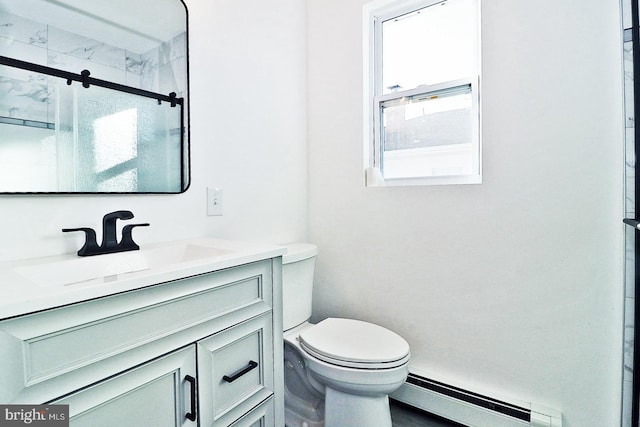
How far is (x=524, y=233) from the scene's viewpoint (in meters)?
1.31

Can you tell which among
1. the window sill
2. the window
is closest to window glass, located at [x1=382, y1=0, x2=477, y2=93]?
the window

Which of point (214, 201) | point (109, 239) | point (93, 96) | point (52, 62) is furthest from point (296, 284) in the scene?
point (52, 62)

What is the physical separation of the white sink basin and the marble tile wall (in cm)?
44

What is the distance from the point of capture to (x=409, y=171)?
1.69m

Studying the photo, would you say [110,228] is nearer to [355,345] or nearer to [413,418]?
[355,345]

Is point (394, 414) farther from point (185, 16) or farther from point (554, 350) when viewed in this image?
point (185, 16)

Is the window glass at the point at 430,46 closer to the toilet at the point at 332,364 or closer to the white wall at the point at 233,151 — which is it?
the white wall at the point at 233,151

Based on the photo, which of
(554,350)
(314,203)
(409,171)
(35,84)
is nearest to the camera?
(35,84)

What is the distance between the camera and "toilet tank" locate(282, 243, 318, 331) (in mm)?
1455

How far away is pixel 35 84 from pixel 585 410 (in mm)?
2207

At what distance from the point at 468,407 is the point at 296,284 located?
0.93 meters

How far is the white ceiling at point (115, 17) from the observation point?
957 millimetres

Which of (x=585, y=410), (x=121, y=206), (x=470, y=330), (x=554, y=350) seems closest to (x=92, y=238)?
(x=121, y=206)

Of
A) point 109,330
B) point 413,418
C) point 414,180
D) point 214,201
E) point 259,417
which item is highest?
point 414,180
